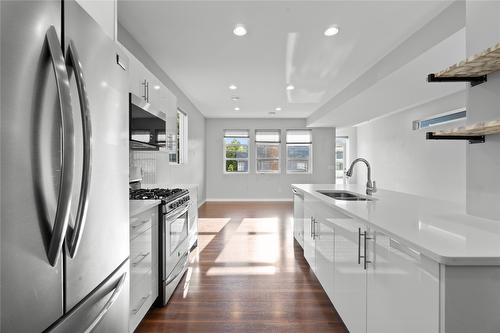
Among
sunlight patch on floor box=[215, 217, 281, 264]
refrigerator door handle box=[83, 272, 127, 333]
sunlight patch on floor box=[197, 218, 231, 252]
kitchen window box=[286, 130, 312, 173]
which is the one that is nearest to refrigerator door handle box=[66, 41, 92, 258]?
refrigerator door handle box=[83, 272, 127, 333]

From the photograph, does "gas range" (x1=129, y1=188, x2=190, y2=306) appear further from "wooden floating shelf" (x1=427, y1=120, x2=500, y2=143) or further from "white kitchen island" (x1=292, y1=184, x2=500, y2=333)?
"wooden floating shelf" (x1=427, y1=120, x2=500, y2=143)

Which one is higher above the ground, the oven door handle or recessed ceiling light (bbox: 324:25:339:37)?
recessed ceiling light (bbox: 324:25:339:37)

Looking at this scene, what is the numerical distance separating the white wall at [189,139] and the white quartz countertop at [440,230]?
2859 mm

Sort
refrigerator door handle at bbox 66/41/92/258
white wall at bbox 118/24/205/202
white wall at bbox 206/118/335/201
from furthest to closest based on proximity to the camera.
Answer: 1. white wall at bbox 206/118/335/201
2. white wall at bbox 118/24/205/202
3. refrigerator door handle at bbox 66/41/92/258

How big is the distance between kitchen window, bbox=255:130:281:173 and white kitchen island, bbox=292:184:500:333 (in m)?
7.09

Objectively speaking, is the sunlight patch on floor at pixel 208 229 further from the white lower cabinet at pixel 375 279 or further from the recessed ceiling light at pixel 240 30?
the recessed ceiling light at pixel 240 30

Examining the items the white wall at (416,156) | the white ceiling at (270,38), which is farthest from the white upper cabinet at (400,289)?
the white wall at (416,156)

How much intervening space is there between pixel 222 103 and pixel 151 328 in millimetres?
5605

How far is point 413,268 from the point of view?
1.07 meters

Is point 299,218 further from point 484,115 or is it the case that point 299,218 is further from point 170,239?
point 484,115

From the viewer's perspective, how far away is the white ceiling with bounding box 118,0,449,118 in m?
2.66

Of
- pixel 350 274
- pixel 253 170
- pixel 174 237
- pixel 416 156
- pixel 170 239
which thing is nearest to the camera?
pixel 350 274

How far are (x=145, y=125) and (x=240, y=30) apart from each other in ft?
5.07

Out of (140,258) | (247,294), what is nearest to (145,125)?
(140,258)
